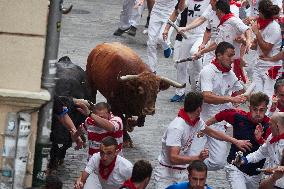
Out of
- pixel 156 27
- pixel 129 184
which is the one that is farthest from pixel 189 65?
pixel 129 184

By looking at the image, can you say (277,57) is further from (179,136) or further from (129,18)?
(129,18)

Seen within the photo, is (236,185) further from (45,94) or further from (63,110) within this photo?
(45,94)

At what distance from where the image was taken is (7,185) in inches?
351

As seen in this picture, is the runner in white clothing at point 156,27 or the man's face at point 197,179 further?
the runner in white clothing at point 156,27

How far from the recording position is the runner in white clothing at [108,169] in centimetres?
1071

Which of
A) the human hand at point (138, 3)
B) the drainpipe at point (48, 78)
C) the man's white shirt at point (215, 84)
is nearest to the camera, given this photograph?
the drainpipe at point (48, 78)

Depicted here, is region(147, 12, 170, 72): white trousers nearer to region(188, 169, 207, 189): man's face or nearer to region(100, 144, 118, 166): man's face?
region(100, 144, 118, 166): man's face

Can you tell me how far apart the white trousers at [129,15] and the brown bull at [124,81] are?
657cm

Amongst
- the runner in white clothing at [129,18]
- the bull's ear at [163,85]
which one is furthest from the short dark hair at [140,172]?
the runner in white clothing at [129,18]

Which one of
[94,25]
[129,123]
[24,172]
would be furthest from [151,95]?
[94,25]

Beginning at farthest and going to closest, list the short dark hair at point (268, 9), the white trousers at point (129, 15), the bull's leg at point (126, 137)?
the white trousers at point (129, 15)
the short dark hair at point (268, 9)
the bull's leg at point (126, 137)

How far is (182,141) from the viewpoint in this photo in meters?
11.1

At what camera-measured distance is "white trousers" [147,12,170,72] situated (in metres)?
17.7

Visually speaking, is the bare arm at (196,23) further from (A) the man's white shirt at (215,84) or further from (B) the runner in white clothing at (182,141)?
(B) the runner in white clothing at (182,141)
